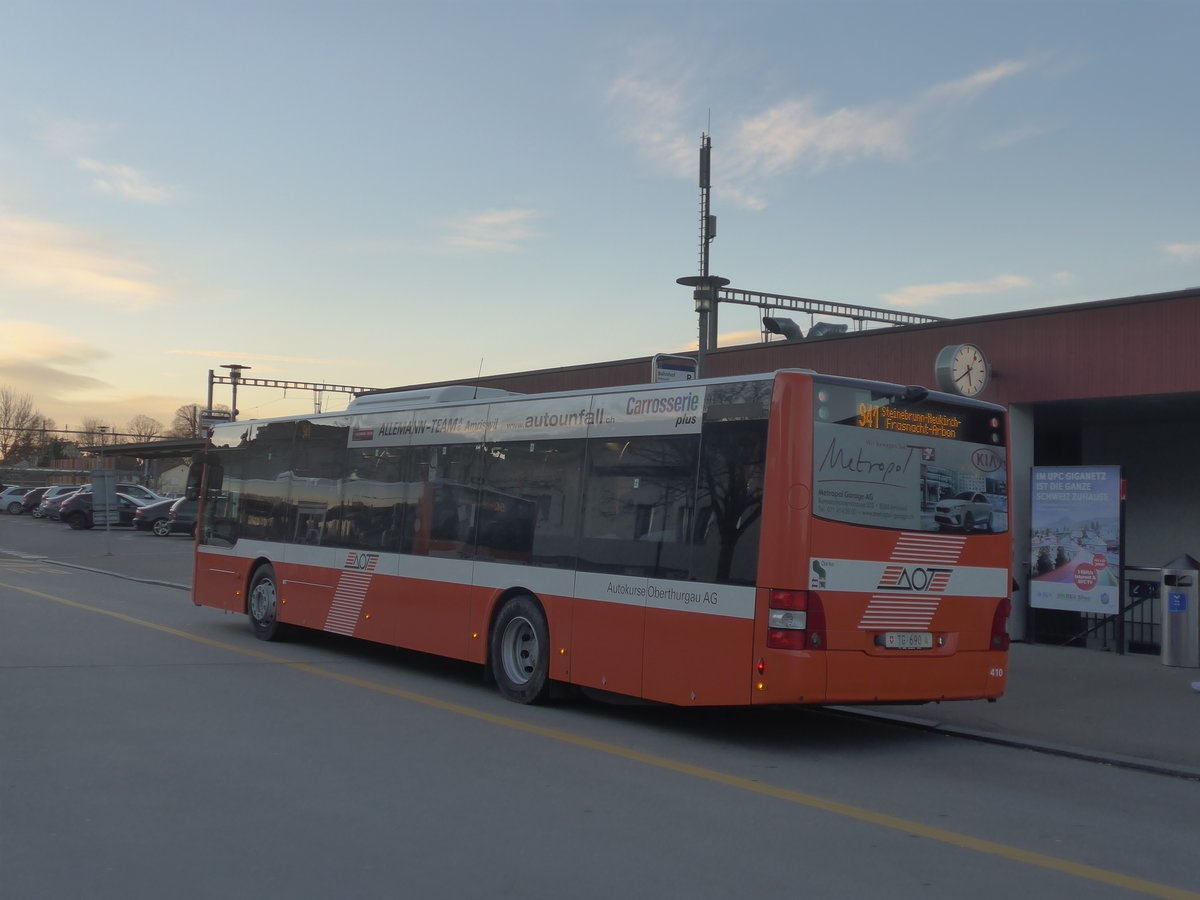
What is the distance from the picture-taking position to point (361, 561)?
12914 millimetres

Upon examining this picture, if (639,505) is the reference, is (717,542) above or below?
below

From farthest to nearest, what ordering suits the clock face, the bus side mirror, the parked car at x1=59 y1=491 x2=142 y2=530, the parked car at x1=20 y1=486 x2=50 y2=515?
the parked car at x1=20 y1=486 x2=50 y2=515, the parked car at x1=59 y1=491 x2=142 y2=530, the bus side mirror, the clock face

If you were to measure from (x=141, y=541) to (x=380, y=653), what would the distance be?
1122 inches

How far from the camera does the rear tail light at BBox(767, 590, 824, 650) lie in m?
8.25

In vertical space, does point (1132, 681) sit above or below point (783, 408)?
below

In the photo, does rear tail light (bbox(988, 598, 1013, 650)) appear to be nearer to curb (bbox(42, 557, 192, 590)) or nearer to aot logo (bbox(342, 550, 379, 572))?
aot logo (bbox(342, 550, 379, 572))

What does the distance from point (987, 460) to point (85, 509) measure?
45777 millimetres

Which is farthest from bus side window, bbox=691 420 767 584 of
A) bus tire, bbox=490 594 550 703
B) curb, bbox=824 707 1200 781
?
curb, bbox=824 707 1200 781

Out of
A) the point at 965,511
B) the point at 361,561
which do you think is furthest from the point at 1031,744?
the point at 361,561

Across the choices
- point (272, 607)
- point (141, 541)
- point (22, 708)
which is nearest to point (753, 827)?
point (22, 708)

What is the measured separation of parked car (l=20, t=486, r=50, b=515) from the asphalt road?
200 ft

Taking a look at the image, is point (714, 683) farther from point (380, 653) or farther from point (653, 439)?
A: point (380, 653)

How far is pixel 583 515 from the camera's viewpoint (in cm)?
1008

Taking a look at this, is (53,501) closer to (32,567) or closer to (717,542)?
(32,567)
